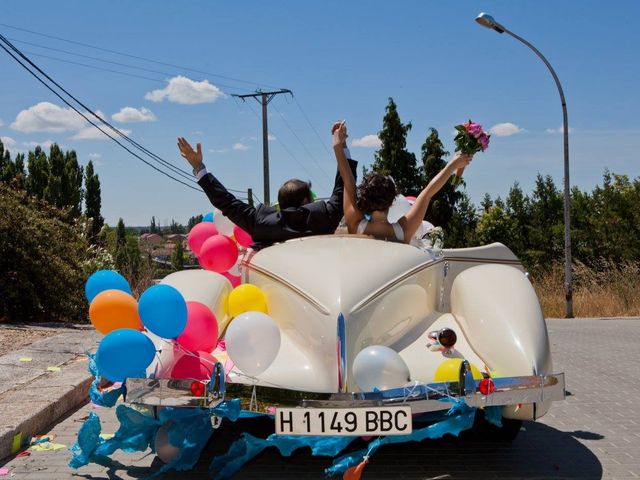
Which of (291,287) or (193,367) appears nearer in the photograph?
(193,367)

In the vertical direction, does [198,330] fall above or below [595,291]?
above

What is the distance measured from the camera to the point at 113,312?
154 inches

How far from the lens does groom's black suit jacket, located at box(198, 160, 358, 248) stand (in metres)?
4.78

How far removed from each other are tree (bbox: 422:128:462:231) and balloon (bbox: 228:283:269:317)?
65.6 feet

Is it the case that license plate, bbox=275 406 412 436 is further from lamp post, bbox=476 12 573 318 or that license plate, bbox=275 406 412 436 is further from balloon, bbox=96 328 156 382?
lamp post, bbox=476 12 573 318

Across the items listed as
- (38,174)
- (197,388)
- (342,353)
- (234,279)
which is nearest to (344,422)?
(342,353)

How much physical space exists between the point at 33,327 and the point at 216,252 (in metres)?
5.79

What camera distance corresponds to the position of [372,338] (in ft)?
12.1

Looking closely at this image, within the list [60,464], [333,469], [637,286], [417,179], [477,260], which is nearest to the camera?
[333,469]

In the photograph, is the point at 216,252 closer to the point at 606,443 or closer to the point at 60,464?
the point at 60,464

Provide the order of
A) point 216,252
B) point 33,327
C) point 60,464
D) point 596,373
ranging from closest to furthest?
point 60,464 < point 216,252 < point 596,373 < point 33,327

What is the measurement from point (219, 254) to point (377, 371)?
6.66ft

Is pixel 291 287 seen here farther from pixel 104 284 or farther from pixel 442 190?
pixel 442 190

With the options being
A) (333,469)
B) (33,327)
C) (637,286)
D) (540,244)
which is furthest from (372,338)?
(540,244)
